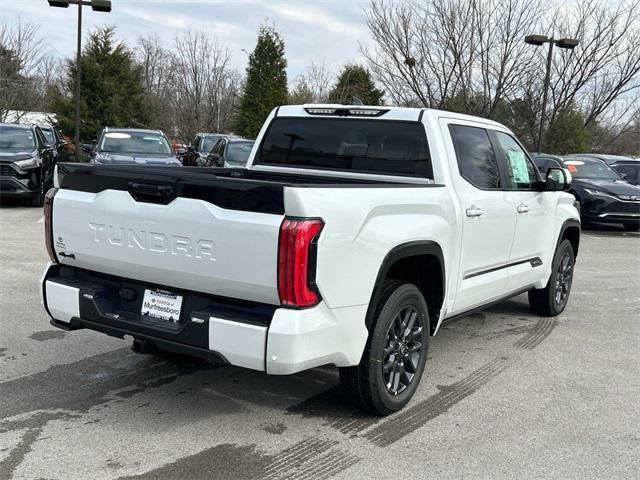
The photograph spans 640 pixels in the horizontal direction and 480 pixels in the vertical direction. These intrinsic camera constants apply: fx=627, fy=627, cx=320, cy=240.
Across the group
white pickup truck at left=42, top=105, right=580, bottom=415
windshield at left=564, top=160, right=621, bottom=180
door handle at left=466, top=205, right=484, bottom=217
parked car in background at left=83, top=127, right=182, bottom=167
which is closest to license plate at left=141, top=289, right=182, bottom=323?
white pickup truck at left=42, top=105, right=580, bottom=415

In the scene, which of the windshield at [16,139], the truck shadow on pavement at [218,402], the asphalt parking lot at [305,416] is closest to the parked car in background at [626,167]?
the asphalt parking lot at [305,416]

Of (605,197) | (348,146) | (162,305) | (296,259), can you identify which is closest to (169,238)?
(162,305)

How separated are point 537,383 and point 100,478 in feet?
10.1

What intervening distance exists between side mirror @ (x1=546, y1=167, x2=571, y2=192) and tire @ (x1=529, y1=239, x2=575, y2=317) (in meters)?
0.87

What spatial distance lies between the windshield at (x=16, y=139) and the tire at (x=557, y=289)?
1156 centimetres

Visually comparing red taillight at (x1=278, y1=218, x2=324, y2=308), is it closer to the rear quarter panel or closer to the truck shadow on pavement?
the rear quarter panel

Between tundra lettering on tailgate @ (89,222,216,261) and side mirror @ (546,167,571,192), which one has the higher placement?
side mirror @ (546,167,571,192)

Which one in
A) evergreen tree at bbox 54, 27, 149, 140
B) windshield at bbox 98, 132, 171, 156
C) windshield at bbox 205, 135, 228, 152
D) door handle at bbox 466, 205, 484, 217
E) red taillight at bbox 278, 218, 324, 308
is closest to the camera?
red taillight at bbox 278, 218, 324, 308

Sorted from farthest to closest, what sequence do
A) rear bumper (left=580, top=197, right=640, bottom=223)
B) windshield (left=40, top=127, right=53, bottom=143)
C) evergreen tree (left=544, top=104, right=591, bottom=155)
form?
evergreen tree (left=544, top=104, right=591, bottom=155)
windshield (left=40, top=127, right=53, bottom=143)
rear bumper (left=580, top=197, right=640, bottom=223)

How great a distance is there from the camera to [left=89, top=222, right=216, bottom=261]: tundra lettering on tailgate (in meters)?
3.22

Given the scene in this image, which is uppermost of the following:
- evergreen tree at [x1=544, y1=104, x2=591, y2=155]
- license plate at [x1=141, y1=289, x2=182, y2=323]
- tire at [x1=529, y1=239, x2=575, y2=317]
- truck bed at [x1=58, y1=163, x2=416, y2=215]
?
evergreen tree at [x1=544, y1=104, x2=591, y2=155]

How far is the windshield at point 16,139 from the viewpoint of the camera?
44.9 ft

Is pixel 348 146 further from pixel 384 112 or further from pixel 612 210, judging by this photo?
pixel 612 210

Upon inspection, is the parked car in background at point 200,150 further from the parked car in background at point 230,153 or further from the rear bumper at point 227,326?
the rear bumper at point 227,326
